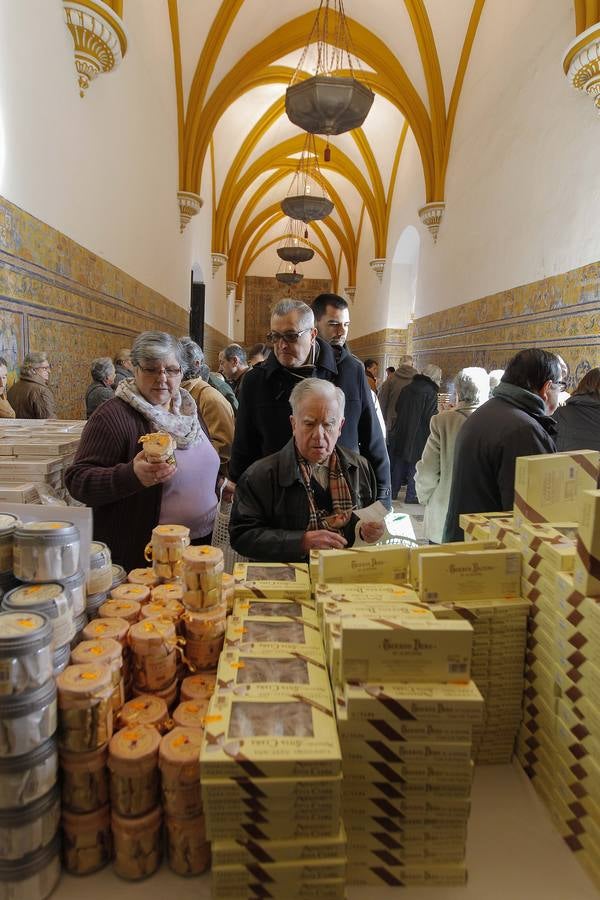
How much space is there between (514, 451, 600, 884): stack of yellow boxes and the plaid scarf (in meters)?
0.73

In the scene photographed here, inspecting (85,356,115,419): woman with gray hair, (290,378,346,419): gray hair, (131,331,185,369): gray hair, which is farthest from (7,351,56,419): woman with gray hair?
(290,378,346,419): gray hair

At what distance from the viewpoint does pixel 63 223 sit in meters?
4.98

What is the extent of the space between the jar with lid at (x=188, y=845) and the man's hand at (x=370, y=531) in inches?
47.9

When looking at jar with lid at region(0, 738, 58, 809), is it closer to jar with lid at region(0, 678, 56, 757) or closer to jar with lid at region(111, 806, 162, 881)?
jar with lid at region(0, 678, 56, 757)

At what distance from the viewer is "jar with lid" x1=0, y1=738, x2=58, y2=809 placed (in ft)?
3.31

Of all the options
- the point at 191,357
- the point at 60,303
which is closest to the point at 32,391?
the point at 60,303

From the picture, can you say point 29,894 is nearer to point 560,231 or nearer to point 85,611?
point 85,611

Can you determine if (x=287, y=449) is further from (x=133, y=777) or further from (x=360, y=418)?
(x=133, y=777)

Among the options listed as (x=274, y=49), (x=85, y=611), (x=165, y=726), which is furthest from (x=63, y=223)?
(x=274, y=49)

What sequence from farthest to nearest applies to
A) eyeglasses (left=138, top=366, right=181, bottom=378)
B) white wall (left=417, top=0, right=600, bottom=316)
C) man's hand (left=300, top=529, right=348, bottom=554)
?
white wall (left=417, top=0, right=600, bottom=316), eyeglasses (left=138, top=366, right=181, bottom=378), man's hand (left=300, top=529, right=348, bottom=554)

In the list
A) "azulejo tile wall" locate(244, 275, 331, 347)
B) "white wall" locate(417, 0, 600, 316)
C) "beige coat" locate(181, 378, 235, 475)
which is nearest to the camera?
"beige coat" locate(181, 378, 235, 475)

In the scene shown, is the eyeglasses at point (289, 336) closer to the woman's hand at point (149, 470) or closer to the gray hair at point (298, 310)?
the gray hair at point (298, 310)

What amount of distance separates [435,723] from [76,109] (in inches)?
235

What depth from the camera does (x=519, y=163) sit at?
7.19m
